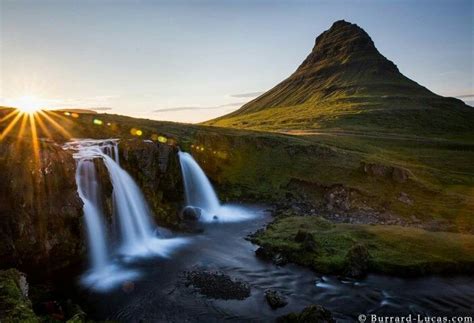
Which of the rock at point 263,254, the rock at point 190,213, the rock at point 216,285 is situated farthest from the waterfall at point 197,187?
the rock at point 216,285

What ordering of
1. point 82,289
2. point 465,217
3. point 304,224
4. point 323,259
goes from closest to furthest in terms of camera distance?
point 82,289 < point 323,259 < point 304,224 < point 465,217

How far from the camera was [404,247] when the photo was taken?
100 ft

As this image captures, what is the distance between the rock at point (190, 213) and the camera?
43156 millimetres

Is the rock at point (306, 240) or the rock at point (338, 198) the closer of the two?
the rock at point (306, 240)

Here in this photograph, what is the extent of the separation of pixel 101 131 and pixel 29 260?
38234mm

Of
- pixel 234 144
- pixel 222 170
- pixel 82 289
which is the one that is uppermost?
pixel 234 144

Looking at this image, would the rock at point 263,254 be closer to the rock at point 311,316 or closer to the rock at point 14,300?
the rock at point 311,316

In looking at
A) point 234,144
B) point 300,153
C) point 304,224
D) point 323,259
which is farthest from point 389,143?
point 323,259

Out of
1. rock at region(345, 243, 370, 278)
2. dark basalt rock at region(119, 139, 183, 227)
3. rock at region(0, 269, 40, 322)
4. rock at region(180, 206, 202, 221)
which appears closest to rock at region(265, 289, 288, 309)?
rock at region(345, 243, 370, 278)

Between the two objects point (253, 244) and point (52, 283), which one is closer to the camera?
point (52, 283)

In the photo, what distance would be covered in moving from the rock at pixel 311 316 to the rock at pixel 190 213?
75.9 feet

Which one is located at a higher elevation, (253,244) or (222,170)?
(222,170)

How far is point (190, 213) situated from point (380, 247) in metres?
21.7

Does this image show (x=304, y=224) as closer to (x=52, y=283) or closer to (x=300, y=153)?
(x=52, y=283)
